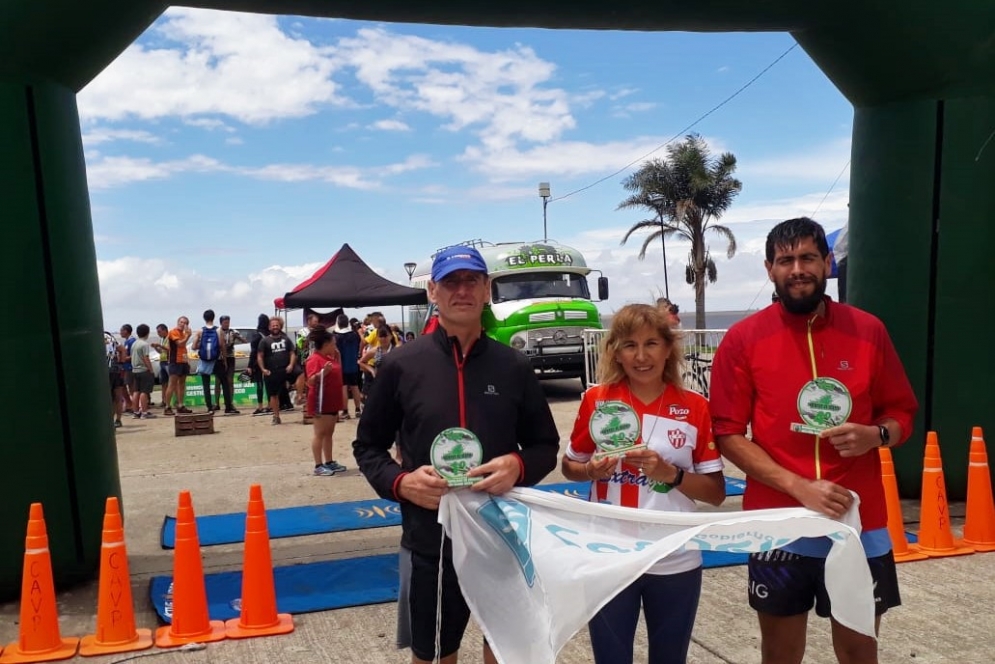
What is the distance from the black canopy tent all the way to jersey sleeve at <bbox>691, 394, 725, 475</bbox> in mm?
14359

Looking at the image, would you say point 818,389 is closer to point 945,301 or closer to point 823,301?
point 823,301

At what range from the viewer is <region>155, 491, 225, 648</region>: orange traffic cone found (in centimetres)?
452

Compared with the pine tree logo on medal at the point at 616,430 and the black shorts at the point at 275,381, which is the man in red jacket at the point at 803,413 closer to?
the pine tree logo on medal at the point at 616,430

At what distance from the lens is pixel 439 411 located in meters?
2.87

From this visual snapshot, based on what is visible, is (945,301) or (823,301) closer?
(823,301)

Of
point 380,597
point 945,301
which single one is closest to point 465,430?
point 380,597

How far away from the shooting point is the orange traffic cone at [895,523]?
5.55 meters

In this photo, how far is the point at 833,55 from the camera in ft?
22.0

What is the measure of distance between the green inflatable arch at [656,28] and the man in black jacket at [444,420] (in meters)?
2.97

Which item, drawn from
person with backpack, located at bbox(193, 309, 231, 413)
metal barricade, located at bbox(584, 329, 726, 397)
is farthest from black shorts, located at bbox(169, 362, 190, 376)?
metal barricade, located at bbox(584, 329, 726, 397)

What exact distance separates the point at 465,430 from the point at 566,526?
48 cm

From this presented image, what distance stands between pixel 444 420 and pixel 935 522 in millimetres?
4280

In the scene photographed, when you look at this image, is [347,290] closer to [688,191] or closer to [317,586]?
[317,586]

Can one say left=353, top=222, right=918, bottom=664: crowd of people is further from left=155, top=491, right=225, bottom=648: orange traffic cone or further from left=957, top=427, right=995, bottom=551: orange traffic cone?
left=957, top=427, right=995, bottom=551: orange traffic cone
